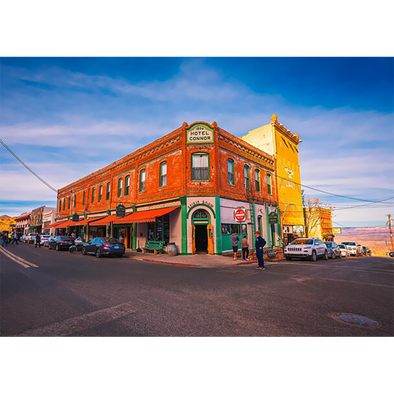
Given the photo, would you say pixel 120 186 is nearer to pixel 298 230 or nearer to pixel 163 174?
pixel 163 174

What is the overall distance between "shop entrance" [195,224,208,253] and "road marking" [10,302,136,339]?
42.4ft

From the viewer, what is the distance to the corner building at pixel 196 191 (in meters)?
17.2

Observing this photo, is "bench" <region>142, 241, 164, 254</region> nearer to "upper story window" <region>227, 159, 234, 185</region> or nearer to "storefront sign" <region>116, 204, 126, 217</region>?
"storefront sign" <region>116, 204, 126, 217</region>

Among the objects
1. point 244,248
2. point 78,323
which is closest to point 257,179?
point 244,248

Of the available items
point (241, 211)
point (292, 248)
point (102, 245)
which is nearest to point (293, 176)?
point (292, 248)

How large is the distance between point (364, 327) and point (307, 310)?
1009 mm

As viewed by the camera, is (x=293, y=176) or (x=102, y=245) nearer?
(x=102, y=245)

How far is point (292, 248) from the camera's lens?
16094mm

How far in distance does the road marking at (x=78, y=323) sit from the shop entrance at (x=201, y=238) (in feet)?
42.4

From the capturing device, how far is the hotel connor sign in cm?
1820

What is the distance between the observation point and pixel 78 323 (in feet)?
13.0
